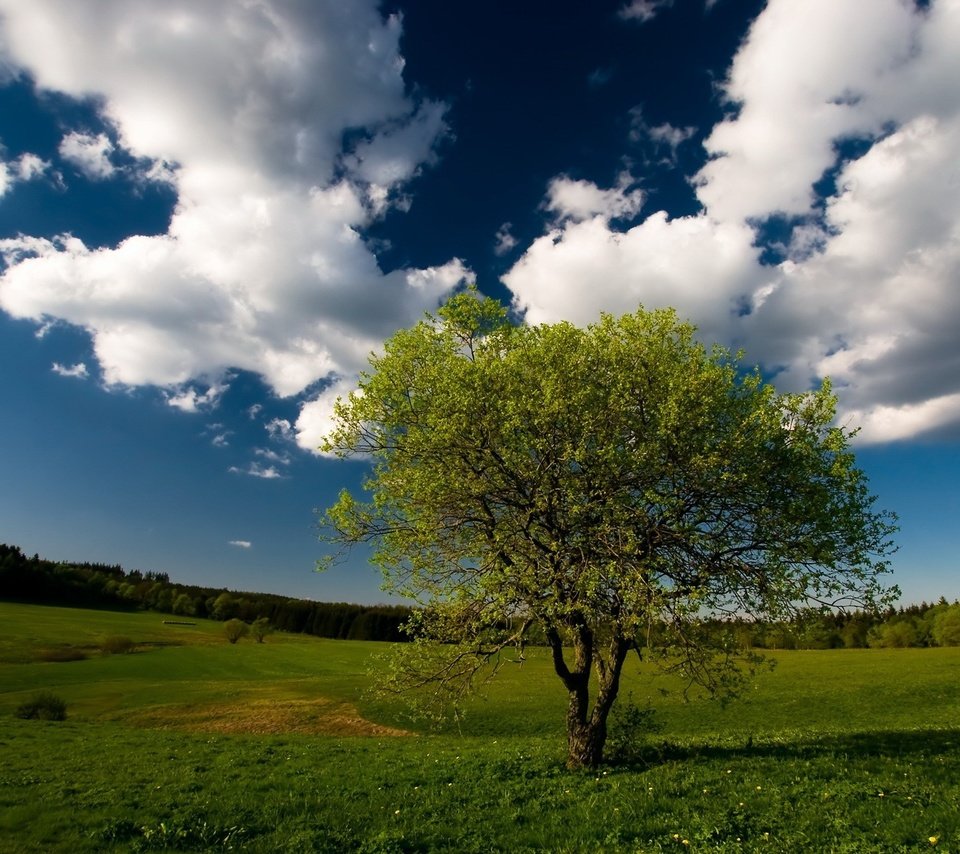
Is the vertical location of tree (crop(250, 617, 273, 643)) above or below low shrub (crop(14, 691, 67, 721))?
below

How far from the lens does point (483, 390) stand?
16703mm

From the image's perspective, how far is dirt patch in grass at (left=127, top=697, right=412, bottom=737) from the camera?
43781 millimetres

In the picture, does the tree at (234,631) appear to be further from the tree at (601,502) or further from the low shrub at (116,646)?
the tree at (601,502)

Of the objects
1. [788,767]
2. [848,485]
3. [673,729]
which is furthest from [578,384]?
[673,729]

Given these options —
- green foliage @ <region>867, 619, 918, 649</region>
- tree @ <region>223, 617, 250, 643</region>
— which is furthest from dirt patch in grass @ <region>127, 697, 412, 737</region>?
green foliage @ <region>867, 619, 918, 649</region>

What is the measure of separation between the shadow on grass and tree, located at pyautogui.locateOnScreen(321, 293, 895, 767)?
3.18 meters

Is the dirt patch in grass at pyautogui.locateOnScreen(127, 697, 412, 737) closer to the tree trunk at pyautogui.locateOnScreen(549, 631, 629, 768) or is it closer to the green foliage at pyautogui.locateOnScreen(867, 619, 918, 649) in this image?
the tree trunk at pyautogui.locateOnScreen(549, 631, 629, 768)

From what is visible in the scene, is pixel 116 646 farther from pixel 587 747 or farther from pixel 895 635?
pixel 895 635

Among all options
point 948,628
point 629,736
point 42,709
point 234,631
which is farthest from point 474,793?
point 948,628

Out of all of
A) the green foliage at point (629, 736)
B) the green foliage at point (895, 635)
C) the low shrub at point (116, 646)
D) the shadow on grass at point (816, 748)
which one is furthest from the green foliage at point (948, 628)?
the low shrub at point (116, 646)

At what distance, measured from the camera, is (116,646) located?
10056cm

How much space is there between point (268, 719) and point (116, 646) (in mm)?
73234

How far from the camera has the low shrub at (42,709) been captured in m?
45.0

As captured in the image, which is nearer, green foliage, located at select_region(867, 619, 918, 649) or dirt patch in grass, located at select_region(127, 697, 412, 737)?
dirt patch in grass, located at select_region(127, 697, 412, 737)
